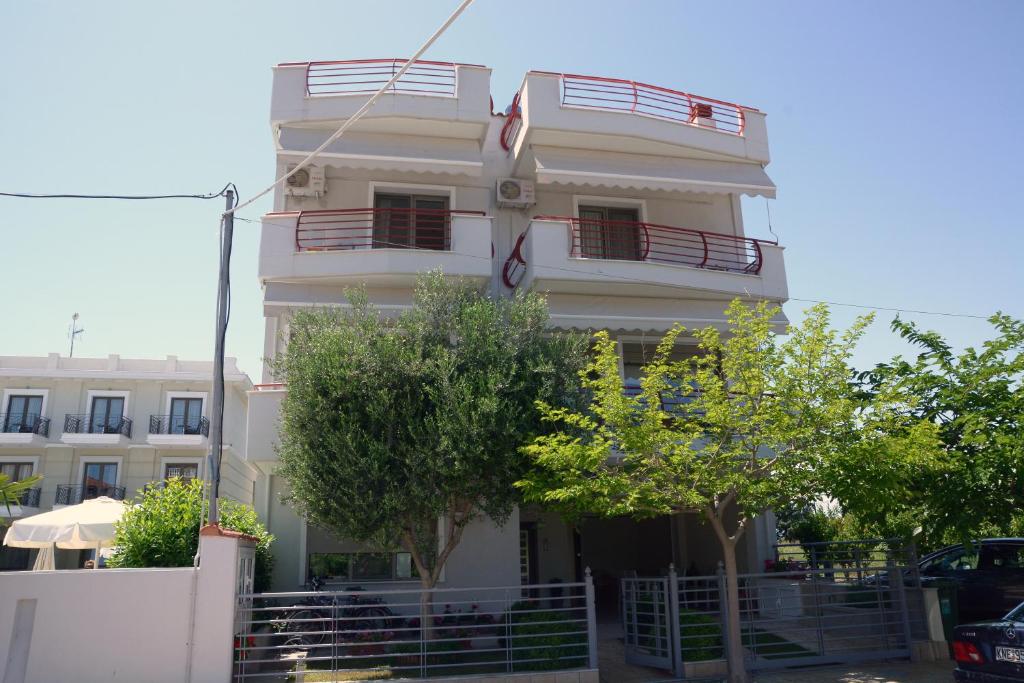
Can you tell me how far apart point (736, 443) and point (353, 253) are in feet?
28.0

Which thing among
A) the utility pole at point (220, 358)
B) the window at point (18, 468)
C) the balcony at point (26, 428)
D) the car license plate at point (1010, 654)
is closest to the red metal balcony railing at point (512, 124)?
the utility pole at point (220, 358)

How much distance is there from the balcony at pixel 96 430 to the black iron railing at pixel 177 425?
1227 mm

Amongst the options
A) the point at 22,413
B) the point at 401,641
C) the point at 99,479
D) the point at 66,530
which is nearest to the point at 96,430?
the point at 99,479

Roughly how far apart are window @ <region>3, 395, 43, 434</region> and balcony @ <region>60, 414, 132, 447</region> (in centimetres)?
165

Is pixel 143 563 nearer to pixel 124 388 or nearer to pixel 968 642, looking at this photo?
pixel 968 642

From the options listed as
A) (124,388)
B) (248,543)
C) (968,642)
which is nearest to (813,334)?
(968,642)

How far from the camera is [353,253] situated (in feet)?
51.3

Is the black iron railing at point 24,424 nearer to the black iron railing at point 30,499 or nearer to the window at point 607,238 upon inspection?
the black iron railing at point 30,499

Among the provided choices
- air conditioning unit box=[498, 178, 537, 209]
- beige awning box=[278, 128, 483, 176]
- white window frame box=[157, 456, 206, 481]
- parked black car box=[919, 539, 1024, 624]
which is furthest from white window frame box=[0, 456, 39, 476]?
parked black car box=[919, 539, 1024, 624]

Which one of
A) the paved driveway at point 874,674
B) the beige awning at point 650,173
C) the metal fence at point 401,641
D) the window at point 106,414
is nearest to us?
the metal fence at point 401,641

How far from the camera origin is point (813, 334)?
36.6 feet

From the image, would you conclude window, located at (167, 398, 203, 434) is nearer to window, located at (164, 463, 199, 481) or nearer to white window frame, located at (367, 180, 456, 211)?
window, located at (164, 463, 199, 481)

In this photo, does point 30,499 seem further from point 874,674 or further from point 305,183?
point 874,674

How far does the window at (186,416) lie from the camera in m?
40.6
